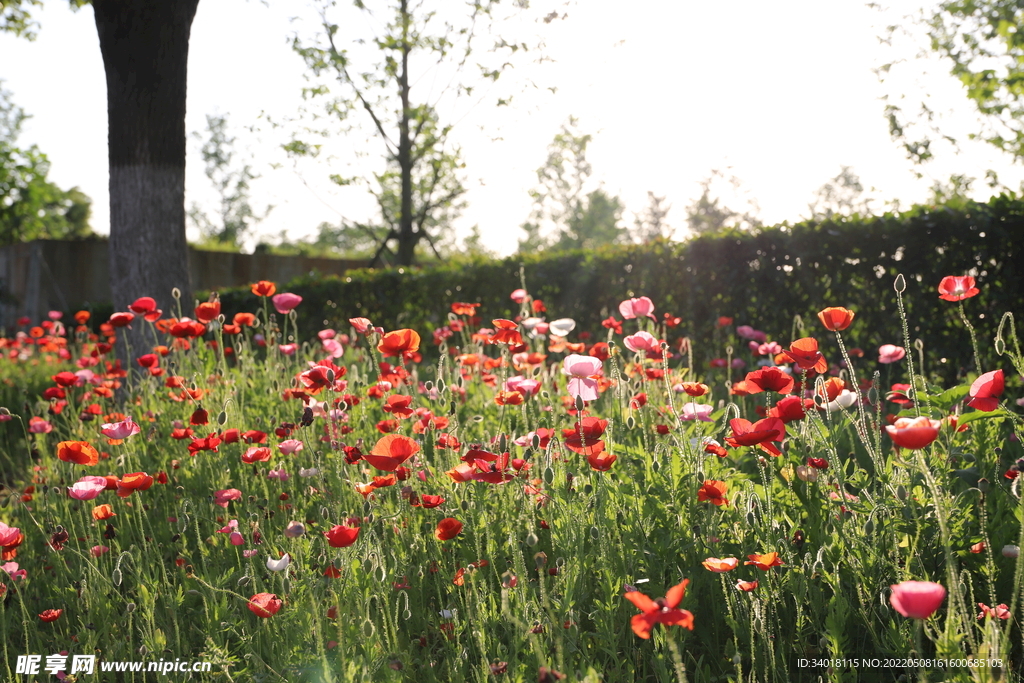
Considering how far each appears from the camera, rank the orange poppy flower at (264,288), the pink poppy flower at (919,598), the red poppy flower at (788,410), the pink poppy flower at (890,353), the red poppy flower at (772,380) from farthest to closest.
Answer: the orange poppy flower at (264,288) → the pink poppy flower at (890,353) → the red poppy flower at (772,380) → the red poppy flower at (788,410) → the pink poppy flower at (919,598)

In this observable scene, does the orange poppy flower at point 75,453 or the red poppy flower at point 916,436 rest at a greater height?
the red poppy flower at point 916,436

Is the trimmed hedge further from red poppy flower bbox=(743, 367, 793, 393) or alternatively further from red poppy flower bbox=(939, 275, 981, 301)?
red poppy flower bbox=(743, 367, 793, 393)

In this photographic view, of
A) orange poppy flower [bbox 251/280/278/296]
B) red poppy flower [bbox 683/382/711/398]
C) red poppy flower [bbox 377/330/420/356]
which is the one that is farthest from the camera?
orange poppy flower [bbox 251/280/278/296]

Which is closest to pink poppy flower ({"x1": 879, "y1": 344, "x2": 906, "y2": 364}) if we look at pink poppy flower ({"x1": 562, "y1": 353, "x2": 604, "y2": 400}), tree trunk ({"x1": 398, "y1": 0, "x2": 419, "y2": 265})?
pink poppy flower ({"x1": 562, "y1": 353, "x2": 604, "y2": 400})

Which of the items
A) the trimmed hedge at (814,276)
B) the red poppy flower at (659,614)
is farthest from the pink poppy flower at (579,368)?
the trimmed hedge at (814,276)

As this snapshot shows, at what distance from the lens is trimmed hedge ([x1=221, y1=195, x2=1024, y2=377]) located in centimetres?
484

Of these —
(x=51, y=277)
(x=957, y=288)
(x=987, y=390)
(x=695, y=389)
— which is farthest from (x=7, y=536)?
(x=51, y=277)

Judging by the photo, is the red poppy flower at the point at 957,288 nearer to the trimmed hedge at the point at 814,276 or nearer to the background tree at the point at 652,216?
the trimmed hedge at the point at 814,276

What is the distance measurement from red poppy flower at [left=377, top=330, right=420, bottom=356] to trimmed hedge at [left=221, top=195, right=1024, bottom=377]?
2.50 m

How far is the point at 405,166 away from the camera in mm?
15078

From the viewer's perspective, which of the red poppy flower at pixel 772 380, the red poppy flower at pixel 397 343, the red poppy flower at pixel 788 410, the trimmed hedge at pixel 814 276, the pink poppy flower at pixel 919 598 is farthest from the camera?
the trimmed hedge at pixel 814 276

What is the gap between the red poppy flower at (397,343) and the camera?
238cm

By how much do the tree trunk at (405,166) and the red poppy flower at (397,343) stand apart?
13.1 metres

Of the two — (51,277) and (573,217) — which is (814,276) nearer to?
(51,277)
